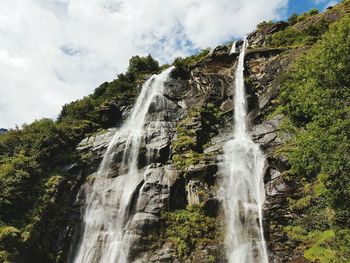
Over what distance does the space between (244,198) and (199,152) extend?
7.11m

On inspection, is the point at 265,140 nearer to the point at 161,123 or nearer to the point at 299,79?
the point at 299,79

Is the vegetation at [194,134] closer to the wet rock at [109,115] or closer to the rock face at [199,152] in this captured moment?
the rock face at [199,152]

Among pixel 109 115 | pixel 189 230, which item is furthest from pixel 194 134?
pixel 109 115

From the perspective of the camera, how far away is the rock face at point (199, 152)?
2158 centimetres

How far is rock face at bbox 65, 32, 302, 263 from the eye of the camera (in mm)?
21578

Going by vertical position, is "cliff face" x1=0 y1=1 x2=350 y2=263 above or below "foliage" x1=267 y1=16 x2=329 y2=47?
below

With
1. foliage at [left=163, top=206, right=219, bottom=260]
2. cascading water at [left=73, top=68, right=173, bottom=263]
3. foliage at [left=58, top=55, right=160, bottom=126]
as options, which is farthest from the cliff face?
cascading water at [left=73, top=68, right=173, bottom=263]

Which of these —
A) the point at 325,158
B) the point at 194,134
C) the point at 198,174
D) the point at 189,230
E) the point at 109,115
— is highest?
the point at 109,115

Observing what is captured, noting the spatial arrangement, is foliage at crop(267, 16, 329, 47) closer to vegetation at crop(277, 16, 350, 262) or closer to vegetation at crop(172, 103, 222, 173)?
vegetation at crop(172, 103, 222, 173)

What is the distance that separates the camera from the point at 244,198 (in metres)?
23.3

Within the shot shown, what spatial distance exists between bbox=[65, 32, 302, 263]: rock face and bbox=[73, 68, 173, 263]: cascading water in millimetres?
613

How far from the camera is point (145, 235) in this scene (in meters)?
23.2

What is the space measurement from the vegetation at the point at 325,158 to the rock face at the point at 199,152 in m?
1.11

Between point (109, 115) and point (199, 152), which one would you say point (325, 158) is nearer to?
point (199, 152)
